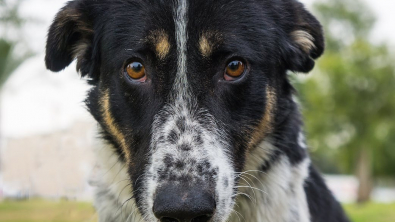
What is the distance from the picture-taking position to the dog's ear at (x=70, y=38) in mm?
3609

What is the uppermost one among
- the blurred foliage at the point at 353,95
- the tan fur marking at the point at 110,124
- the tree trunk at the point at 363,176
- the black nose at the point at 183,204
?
the black nose at the point at 183,204

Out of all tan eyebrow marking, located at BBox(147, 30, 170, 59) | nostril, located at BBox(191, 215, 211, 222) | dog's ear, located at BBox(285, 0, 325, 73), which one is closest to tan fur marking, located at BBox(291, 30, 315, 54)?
dog's ear, located at BBox(285, 0, 325, 73)

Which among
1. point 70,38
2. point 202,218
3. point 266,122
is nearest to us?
point 202,218

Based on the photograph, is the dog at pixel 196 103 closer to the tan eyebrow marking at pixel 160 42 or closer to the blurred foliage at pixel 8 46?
the tan eyebrow marking at pixel 160 42

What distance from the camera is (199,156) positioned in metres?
2.64

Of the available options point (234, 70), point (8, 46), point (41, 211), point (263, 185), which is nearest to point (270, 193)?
point (263, 185)

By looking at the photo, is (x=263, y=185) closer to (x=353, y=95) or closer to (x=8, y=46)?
(x=8, y=46)

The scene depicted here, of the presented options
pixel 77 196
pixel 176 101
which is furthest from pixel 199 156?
pixel 77 196

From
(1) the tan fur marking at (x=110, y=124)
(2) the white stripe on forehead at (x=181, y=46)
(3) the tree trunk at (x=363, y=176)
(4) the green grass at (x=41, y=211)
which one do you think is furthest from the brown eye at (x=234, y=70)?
(3) the tree trunk at (x=363, y=176)

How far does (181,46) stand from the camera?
9.95 ft

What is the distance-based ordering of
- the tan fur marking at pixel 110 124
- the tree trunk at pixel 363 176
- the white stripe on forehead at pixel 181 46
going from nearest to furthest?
the white stripe on forehead at pixel 181 46
the tan fur marking at pixel 110 124
the tree trunk at pixel 363 176

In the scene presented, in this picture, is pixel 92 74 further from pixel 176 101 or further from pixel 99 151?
pixel 176 101

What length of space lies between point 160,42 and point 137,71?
0.25m

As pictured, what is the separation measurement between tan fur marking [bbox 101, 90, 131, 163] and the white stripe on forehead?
1.90 ft
